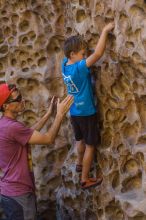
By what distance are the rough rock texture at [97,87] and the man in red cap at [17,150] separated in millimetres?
333

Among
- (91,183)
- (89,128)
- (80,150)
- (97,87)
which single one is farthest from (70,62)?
(91,183)

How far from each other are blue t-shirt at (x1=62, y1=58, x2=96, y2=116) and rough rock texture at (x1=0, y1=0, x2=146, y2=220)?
0.26ft

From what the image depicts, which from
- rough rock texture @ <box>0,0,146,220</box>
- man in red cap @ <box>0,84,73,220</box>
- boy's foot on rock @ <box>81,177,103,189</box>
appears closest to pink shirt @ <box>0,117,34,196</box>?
man in red cap @ <box>0,84,73,220</box>

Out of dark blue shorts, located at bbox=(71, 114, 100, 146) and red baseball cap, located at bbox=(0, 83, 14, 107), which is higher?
red baseball cap, located at bbox=(0, 83, 14, 107)

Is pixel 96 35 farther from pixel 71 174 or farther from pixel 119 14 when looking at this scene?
pixel 71 174

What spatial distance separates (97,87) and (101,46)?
38 centimetres

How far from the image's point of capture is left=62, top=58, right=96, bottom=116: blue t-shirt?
3.03 m

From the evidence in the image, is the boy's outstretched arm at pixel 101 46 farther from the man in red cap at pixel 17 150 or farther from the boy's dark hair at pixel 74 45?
the man in red cap at pixel 17 150

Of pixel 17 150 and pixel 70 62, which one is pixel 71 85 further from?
pixel 17 150

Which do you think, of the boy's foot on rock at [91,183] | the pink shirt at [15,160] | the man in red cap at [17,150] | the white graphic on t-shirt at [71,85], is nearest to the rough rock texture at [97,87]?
the boy's foot on rock at [91,183]

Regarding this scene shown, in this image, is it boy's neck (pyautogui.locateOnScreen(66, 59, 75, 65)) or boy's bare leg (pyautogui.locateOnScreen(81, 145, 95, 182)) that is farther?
boy's bare leg (pyautogui.locateOnScreen(81, 145, 95, 182))

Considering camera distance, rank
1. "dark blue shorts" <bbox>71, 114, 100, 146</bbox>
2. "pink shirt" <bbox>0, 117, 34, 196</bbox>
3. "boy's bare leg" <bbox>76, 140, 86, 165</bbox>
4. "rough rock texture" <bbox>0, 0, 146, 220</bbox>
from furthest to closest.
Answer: "boy's bare leg" <bbox>76, 140, 86, 165</bbox> → "dark blue shorts" <bbox>71, 114, 100, 146</bbox> → "pink shirt" <bbox>0, 117, 34, 196</bbox> → "rough rock texture" <bbox>0, 0, 146, 220</bbox>

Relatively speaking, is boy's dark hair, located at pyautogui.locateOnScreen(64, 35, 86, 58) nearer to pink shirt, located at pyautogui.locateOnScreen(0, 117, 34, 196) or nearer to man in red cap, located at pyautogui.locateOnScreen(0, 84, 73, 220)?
man in red cap, located at pyautogui.locateOnScreen(0, 84, 73, 220)

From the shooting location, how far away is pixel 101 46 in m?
2.84
